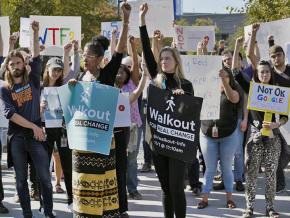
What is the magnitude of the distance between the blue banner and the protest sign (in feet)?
5.57

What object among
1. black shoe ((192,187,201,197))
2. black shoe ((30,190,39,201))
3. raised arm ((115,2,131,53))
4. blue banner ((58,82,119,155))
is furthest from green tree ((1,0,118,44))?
blue banner ((58,82,119,155))

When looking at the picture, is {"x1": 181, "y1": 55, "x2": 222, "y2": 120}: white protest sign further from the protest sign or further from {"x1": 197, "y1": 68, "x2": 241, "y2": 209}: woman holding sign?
the protest sign

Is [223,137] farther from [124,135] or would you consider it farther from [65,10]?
[65,10]

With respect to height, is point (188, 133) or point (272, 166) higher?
point (188, 133)

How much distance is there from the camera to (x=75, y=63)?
6887mm

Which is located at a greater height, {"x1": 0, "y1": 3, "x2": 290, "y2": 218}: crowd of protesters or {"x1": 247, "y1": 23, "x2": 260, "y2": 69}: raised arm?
{"x1": 247, "y1": 23, "x2": 260, "y2": 69}: raised arm

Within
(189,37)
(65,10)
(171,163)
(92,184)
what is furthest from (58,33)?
(65,10)

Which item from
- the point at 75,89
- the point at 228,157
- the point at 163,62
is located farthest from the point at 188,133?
the point at 228,157

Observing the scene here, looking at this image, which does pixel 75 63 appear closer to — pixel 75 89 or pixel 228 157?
pixel 75 89

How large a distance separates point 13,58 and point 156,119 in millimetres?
1753

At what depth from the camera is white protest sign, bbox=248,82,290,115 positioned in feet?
20.2

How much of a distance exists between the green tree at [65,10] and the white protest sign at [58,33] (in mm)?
14680

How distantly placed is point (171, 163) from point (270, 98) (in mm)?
1628

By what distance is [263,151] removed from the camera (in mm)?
6266
